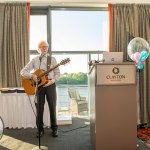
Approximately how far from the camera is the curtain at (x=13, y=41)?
4918 millimetres

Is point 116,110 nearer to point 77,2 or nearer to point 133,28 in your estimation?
point 133,28

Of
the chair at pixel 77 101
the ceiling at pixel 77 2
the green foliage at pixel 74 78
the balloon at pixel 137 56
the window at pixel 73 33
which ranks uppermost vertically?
the ceiling at pixel 77 2

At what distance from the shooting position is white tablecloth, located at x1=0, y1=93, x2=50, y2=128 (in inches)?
169

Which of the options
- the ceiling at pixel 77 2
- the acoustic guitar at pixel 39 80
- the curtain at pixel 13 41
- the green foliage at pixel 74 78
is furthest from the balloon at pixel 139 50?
the curtain at pixel 13 41

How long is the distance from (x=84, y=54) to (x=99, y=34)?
652 mm

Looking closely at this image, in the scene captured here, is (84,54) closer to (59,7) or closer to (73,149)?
(59,7)

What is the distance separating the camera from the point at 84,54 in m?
5.54

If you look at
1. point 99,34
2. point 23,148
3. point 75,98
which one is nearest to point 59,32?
point 99,34

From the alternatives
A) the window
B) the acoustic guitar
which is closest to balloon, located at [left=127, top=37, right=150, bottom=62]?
the window

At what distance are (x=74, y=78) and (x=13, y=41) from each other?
6.13ft

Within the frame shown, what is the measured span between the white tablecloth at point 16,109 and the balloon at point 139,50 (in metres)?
2.06

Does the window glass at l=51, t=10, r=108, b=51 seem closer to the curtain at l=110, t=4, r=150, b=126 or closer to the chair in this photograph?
the curtain at l=110, t=4, r=150, b=126

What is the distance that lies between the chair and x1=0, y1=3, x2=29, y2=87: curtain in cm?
148

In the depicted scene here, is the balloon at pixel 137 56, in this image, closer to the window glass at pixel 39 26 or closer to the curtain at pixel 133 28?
the curtain at pixel 133 28
